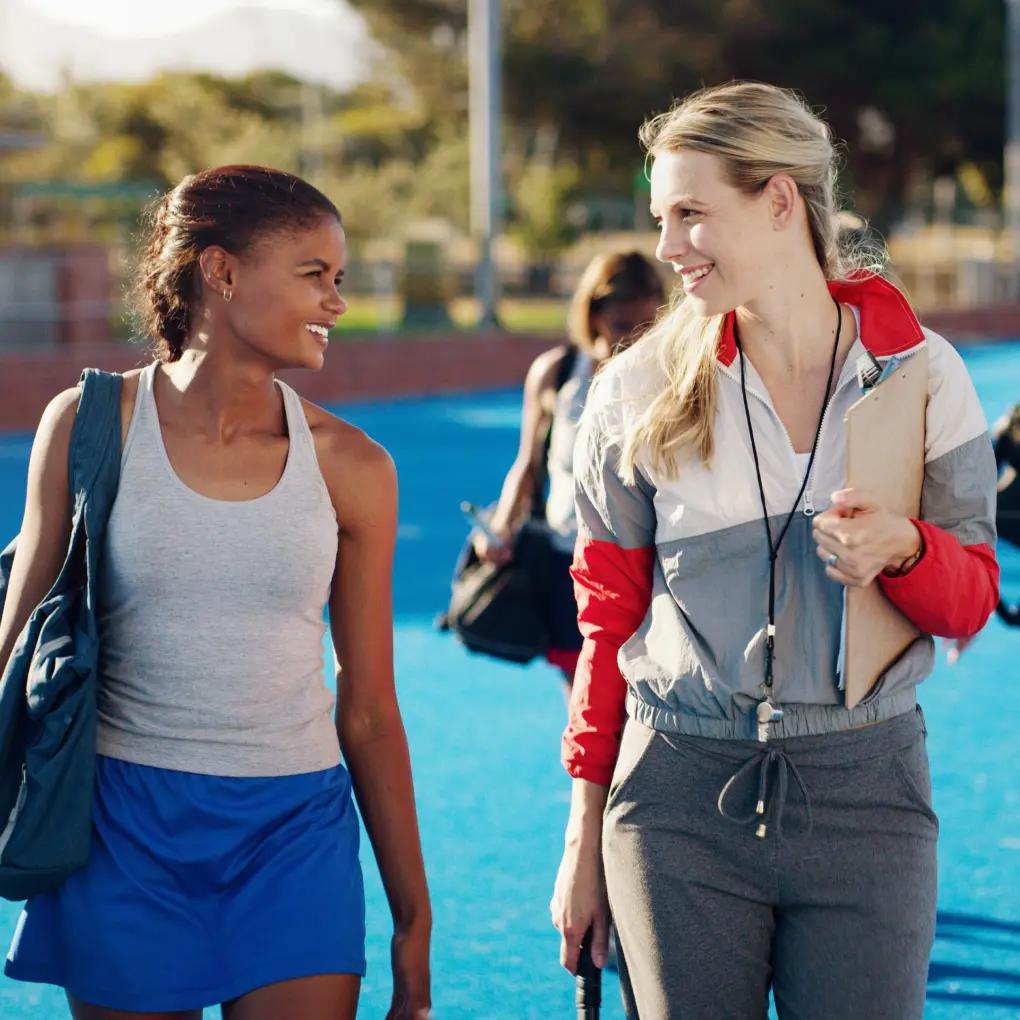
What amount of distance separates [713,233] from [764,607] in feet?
1.77

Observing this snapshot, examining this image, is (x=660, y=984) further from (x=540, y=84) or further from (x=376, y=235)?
(x=376, y=235)

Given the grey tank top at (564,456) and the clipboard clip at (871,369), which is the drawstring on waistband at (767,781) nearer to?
the clipboard clip at (871,369)

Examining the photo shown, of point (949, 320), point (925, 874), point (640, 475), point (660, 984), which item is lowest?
point (949, 320)

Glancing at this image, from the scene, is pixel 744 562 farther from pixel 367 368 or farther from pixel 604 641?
pixel 367 368

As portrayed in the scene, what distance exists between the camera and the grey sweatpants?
8.39 ft

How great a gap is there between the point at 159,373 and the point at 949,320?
33.4 meters

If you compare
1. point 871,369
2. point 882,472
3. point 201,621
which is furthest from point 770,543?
point 201,621

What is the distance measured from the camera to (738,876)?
8.52ft

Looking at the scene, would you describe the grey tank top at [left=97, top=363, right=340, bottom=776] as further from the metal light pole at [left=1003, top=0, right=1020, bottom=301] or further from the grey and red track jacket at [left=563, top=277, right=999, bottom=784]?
the metal light pole at [left=1003, top=0, right=1020, bottom=301]

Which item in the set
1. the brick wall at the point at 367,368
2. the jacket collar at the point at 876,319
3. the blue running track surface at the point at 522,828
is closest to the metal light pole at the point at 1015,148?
the brick wall at the point at 367,368

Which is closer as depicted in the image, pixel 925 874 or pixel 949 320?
pixel 925 874

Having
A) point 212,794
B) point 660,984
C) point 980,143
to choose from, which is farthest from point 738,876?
point 980,143

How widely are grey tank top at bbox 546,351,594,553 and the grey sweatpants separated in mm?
2677

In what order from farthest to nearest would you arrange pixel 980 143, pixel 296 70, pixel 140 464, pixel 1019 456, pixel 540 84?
pixel 296 70
pixel 980 143
pixel 540 84
pixel 1019 456
pixel 140 464
